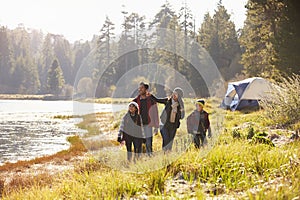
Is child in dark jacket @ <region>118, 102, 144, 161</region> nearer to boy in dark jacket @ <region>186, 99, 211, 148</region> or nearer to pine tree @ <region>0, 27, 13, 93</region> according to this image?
boy in dark jacket @ <region>186, 99, 211, 148</region>

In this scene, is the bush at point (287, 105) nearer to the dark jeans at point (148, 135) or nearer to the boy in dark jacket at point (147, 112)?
the boy in dark jacket at point (147, 112)

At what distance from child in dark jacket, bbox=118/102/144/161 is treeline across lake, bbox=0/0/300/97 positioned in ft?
36.5

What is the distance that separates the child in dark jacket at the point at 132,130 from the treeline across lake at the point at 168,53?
11.1 metres

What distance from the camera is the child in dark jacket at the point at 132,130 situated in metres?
7.45

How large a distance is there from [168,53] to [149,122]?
159 ft

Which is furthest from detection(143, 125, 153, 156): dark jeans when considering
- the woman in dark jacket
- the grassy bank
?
the grassy bank

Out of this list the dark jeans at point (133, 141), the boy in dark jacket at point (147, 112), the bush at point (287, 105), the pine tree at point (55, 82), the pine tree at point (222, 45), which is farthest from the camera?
the pine tree at point (55, 82)

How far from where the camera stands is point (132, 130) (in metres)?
7.59

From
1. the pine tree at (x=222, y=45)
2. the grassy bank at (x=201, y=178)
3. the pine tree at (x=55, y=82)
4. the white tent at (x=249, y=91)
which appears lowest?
the grassy bank at (x=201, y=178)

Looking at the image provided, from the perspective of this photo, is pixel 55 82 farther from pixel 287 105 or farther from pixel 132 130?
pixel 132 130

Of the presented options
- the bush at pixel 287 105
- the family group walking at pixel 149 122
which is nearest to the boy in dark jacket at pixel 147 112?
the family group walking at pixel 149 122

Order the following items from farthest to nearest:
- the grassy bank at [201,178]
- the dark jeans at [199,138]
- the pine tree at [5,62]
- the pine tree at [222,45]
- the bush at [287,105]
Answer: the pine tree at [5,62] < the pine tree at [222,45] < the bush at [287,105] < the dark jeans at [199,138] < the grassy bank at [201,178]

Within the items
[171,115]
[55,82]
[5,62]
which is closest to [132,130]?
[171,115]

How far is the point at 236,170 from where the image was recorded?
506cm
